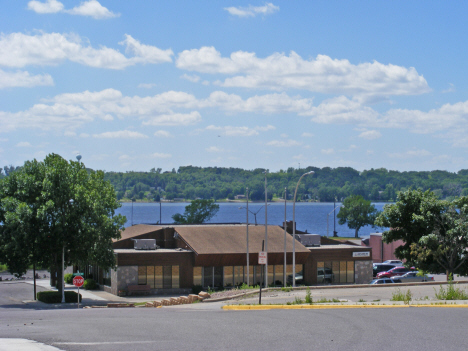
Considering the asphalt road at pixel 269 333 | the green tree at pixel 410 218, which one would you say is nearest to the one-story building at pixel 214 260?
the green tree at pixel 410 218

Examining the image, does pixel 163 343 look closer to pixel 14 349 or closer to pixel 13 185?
pixel 14 349

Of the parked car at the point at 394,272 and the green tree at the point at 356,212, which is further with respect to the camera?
the green tree at the point at 356,212

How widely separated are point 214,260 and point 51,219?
1480cm

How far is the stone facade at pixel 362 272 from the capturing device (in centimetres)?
5309

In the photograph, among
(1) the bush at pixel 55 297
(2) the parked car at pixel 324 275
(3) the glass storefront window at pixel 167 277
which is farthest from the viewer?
(2) the parked car at pixel 324 275

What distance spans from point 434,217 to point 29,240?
97.5 ft

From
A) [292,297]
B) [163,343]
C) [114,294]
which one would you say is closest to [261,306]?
[292,297]

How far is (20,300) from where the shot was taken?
46.1 m

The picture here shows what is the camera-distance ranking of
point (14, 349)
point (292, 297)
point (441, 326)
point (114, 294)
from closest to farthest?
point (14, 349), point (441, 326), point (292, 297), point (114, 294)

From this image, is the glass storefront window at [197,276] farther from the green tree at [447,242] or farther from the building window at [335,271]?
the green tree at [447,242]

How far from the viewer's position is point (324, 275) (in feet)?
173

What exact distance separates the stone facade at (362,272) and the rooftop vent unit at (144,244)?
65.5 ft

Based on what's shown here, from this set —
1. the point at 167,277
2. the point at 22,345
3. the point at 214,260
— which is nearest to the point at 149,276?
the point at 167,277

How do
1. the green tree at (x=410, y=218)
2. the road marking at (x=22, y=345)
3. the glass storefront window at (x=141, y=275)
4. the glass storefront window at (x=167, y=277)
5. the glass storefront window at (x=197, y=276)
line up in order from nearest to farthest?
the road marking at (x=22, y=345)
the green tree at (x=410, y=218)
the glass storefront window at (x=141, y=275)
the glass storefront window at (x=167, y=277)
the glass storefront window at (x=197, y=276)
